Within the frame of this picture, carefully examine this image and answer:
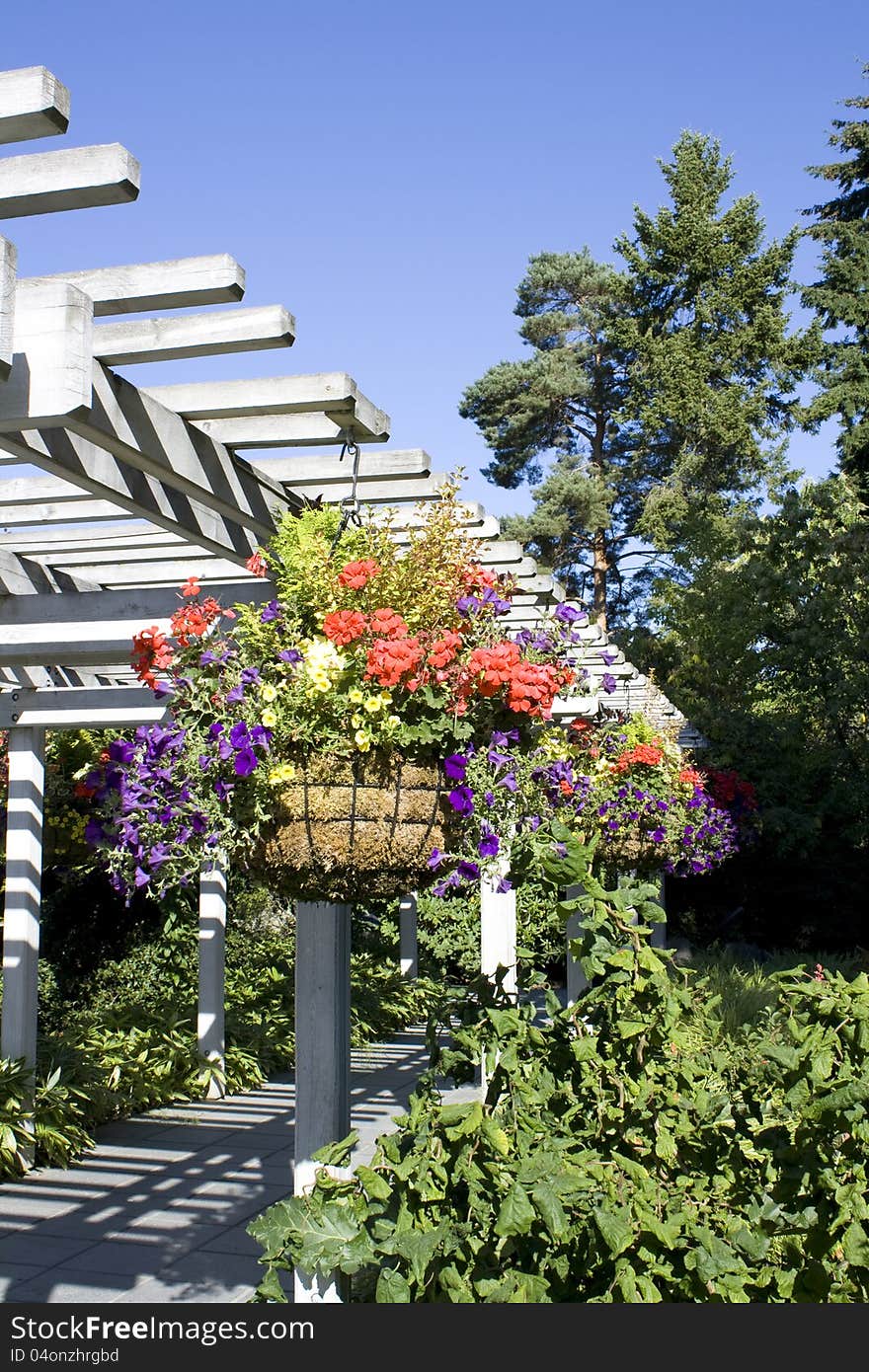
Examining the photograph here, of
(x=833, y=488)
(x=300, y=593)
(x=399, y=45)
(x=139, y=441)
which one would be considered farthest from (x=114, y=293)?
(x=833, y=488)

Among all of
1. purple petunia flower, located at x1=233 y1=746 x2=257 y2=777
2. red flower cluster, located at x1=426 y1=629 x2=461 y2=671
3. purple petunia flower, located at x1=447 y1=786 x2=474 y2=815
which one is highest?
red flower cluster, located at x1=426 y1=629 x2=461 y2=671

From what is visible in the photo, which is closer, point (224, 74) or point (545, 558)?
point (224, 74)

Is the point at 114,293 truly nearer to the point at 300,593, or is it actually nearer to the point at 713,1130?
the point at 300,593

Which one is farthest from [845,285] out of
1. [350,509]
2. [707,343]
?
[350,509]

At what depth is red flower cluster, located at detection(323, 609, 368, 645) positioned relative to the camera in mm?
2539

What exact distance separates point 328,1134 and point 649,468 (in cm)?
1949

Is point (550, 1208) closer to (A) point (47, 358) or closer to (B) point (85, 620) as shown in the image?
(A) point (47, 358)

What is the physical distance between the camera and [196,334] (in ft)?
8.30

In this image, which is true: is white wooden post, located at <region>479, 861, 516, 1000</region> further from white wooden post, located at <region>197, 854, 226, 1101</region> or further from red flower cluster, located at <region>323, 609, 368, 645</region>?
red flower cluster, located at <region>323, 609, 368, 645</region>

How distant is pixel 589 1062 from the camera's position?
7.02 feet

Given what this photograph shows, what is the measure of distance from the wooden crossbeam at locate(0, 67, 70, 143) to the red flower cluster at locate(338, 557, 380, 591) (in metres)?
1.09

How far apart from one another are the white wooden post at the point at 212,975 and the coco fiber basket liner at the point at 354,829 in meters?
5.24

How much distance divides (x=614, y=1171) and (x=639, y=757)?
3.14 meters

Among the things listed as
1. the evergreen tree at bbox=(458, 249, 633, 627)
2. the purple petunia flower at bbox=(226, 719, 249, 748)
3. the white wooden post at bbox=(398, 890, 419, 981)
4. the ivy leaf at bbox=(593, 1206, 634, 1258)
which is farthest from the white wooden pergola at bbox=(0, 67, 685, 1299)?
the evergreen tree at bbox=(458, 249, 633, 627)
